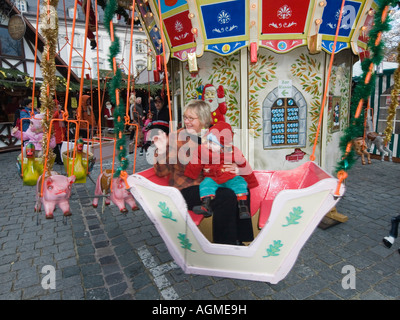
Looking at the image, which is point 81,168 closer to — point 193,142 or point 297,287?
point 193,142

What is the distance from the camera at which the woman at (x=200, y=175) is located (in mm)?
2336

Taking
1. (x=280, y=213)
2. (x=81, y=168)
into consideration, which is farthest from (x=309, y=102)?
(x=81, y=168)

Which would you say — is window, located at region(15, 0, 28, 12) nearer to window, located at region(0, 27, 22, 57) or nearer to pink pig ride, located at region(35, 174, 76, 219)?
window, located at region(0, 27, 22, 57)

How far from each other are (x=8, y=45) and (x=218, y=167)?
12171mm

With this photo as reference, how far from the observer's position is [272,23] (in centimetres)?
389

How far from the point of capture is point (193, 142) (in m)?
2.61

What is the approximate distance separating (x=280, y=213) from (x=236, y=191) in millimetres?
502

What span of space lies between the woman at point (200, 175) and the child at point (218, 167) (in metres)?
0.06

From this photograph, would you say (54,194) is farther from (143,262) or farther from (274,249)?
(274,249)

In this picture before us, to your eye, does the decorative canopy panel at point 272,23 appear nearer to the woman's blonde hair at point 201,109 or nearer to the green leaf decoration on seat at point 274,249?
the woman's blonde hair at point 201,109

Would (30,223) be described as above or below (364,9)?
below

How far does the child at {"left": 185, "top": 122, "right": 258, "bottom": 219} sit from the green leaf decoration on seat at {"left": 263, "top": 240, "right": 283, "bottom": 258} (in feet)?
1.13

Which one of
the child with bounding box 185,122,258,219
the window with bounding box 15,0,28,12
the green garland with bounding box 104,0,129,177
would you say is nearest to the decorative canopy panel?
the green garland with bounding box 104,0,129,177

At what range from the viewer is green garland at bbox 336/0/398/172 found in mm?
1840
